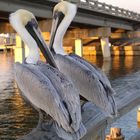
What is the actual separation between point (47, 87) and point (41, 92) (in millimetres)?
186

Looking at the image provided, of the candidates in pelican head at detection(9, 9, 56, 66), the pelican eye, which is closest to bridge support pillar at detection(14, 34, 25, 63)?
pelican head at detection(9, 9, 56, 66)

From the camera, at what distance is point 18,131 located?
12.8 meters

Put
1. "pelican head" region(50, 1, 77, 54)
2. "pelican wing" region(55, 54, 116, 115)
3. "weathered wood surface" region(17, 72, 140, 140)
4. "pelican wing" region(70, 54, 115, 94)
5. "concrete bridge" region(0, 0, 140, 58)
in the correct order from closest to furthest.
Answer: "weathered wood surface" region(17, 72, 140, 140)
"pelican wing" region(55, 54, 116, 115)
"pelican wing" region(70, 54, 115, 94)
"pelican head" region(50, 1, 77, 54)
"concrete bridge" region(0, 0, 140, 58)

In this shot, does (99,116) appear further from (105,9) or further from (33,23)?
(105,9)

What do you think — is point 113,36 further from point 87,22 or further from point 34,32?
point 34,32

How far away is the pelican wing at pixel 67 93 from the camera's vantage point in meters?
3.66

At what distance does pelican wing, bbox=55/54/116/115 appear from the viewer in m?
4.45

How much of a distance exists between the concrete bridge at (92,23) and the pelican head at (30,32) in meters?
22.3

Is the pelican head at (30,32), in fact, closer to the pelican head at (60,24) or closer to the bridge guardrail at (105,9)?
the pelican head at (60,24)

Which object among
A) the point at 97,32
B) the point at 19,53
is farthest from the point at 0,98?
the point at 97,32

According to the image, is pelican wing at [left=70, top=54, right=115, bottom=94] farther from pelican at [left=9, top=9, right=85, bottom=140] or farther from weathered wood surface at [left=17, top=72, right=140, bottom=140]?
pelican at [left=9, top=9, right=85, bottom=140]

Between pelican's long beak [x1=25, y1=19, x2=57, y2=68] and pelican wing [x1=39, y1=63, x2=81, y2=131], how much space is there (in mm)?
140

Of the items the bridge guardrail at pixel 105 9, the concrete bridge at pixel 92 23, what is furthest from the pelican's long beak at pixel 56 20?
the bridge guardrail at pixel 105 9

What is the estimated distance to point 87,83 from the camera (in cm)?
515
